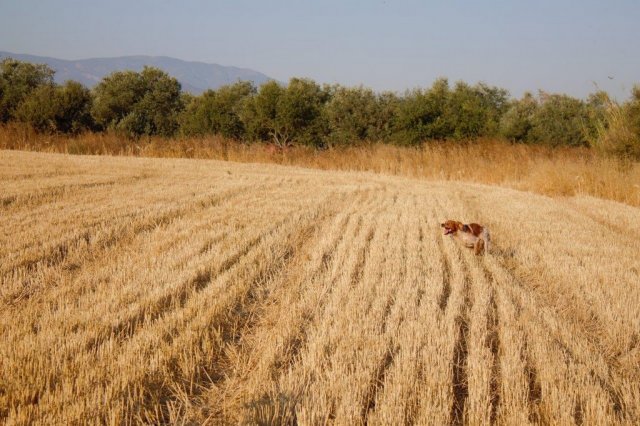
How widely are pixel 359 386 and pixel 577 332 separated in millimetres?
1993

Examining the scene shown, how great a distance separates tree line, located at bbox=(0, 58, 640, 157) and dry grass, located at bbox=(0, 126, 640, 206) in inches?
66.0

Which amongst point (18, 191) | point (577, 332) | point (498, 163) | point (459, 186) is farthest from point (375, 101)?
point (577, 332)

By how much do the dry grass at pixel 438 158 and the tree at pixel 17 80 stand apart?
6.40m

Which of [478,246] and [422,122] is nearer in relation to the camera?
[478,246]

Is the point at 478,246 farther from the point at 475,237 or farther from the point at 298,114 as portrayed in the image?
the point at 298,114

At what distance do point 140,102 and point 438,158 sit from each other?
2458 cm

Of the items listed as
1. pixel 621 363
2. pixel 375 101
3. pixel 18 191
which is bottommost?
pixel 621 363

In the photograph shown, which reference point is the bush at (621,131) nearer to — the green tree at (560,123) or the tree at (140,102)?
the green tree at (560,123)

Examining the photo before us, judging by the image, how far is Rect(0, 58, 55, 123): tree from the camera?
23.2 metres

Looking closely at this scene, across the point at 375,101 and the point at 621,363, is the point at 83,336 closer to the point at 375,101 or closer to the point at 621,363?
the point at 621,363

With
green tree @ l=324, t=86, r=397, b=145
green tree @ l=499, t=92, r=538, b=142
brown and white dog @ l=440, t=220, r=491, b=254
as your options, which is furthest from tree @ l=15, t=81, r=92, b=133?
green tree @ l=499, t=92, r=538, b=142

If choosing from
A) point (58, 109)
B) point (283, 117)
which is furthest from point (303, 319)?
point (58, 109)

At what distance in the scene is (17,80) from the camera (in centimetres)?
3219

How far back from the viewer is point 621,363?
321cm
